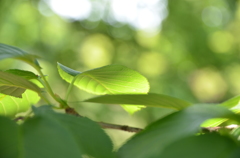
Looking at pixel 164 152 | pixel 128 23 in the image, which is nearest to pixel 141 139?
pixel 164 152

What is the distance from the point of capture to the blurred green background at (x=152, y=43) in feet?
7.73

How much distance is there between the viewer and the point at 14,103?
0.26 m

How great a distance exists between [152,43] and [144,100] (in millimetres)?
2455

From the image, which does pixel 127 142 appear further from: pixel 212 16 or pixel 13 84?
pixel 212 16

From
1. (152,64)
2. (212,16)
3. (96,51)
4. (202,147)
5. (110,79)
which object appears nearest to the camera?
(202,147)

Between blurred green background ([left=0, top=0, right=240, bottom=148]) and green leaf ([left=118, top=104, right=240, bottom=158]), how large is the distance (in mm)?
2134

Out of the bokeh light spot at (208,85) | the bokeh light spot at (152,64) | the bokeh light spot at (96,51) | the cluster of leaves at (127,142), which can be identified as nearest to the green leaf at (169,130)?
the cluster of leaves at (127,142)

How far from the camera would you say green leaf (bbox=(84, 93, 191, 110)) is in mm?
171

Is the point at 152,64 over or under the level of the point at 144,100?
under

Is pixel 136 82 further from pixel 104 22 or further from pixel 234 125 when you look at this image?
pixel 104 22

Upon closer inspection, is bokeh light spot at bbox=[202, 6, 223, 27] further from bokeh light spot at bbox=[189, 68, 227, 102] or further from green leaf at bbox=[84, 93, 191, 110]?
green leaf at bbox=[84, 93, 191, 110]

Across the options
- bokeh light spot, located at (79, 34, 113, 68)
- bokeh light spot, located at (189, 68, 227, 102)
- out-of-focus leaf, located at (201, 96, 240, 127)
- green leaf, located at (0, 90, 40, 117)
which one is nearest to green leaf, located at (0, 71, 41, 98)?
green leaf, located at (0, 90, 40, 117)

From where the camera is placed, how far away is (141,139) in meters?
0.15

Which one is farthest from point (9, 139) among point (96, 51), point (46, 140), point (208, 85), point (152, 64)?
point (208, 85)
